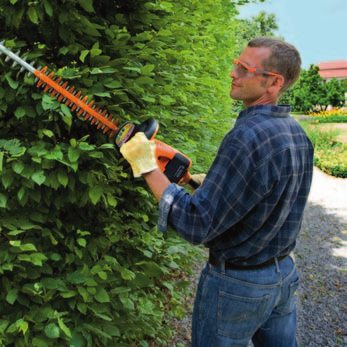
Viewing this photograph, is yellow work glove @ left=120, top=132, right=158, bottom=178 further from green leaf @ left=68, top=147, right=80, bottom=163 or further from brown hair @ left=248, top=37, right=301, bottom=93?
brown hair @ left=248, top=37, right=301, bottom=93

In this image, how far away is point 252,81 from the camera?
1.69m

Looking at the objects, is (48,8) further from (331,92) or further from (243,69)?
(331,92)

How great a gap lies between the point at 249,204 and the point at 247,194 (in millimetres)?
41

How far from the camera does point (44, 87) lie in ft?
5.50

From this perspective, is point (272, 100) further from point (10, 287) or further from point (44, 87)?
point (10, 287)

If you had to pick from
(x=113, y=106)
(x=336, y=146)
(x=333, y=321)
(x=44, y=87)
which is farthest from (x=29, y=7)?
(x=336, y=146)

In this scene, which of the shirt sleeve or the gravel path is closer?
the shirt sleeve

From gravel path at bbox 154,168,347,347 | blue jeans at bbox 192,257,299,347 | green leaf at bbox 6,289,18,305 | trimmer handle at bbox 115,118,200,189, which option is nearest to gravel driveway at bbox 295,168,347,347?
gravel path at bbox 154,168,347,347

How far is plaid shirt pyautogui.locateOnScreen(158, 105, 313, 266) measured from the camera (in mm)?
1466

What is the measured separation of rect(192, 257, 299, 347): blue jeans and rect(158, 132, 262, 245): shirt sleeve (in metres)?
0.29

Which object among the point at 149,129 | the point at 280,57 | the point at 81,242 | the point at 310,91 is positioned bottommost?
the point at 81,242

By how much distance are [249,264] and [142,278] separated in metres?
0.74

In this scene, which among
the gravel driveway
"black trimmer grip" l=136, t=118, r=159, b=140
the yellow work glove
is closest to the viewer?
the yellow work glove

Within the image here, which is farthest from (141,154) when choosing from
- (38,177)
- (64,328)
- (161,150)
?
(64,328)
